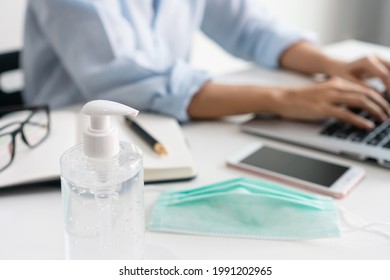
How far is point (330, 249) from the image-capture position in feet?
1.81

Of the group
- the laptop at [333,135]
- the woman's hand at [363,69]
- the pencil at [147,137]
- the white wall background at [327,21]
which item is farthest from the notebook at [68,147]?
the white wall background at [327,21]

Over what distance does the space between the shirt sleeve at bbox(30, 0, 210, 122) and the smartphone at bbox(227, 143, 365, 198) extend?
165 millimetres

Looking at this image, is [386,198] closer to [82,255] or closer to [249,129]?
[249,129]

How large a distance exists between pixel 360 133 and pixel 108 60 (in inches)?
15.1

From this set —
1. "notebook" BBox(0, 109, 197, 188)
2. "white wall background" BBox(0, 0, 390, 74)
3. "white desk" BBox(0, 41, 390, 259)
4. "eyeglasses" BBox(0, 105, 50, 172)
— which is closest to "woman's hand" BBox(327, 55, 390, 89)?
"white desk" BBox(0, 41, 390, 259)

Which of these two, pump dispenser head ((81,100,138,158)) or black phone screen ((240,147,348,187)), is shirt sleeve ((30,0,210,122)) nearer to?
black phone screen ((240,147,348,187))

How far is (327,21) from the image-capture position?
2.29 meters

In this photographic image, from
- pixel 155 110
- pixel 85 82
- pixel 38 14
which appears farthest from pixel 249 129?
pixel 38 14

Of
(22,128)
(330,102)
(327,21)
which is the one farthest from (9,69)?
(327,21)

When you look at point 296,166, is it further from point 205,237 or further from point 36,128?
point 36,128

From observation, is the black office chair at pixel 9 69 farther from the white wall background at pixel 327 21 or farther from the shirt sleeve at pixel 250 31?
the white wall background at pixel 327 21

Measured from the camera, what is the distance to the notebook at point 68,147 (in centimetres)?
64

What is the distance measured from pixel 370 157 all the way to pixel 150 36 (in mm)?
438

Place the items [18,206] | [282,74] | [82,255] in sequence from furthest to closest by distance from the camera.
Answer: [282,74]
[18,206]
[82,255]
